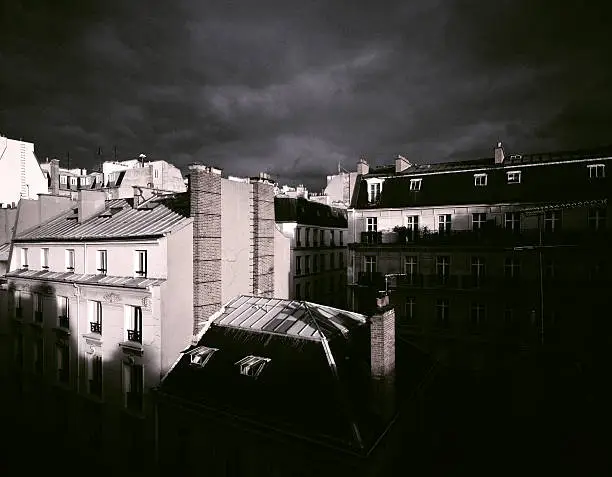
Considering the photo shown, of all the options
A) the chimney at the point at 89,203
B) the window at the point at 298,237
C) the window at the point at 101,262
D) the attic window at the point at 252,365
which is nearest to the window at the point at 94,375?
the window at the point at 101,262

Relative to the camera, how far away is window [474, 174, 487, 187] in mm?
27605

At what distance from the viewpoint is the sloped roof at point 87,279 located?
16.6 metres

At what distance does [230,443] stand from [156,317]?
5993 millimetres

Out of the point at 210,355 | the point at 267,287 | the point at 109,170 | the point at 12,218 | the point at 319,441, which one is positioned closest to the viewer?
the point at 319,441

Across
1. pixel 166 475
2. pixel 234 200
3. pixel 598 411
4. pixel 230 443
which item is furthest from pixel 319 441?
pixel 598 411

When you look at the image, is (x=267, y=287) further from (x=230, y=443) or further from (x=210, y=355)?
(x=230, y=443)

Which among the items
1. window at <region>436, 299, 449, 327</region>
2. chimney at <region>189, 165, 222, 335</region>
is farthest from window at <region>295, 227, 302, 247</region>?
chimney at <region>189, 165, 222, 335</region>

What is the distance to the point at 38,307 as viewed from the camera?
22422 millimetres

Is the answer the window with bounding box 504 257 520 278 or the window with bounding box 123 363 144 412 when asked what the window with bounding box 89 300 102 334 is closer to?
the window with bounding box 123 363 144 412

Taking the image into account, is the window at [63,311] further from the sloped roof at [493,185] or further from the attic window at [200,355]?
the sloped roof at [493,185]

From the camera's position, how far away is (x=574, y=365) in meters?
24.5

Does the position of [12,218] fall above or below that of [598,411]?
above

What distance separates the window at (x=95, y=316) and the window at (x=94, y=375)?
1.34 meters

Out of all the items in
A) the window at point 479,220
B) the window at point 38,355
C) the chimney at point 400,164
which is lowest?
the window at point 38,355
